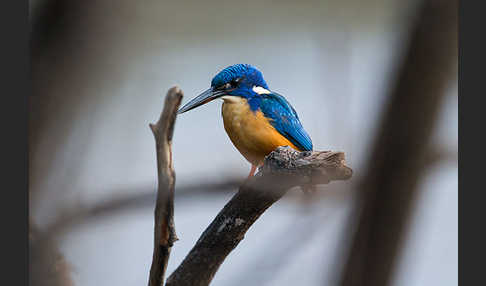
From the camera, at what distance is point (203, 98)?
221cm

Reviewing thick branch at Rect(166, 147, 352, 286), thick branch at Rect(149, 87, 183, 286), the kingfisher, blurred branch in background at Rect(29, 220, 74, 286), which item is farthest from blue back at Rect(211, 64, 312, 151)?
blurred branch in background at Rect(29, 220, 74, 286)

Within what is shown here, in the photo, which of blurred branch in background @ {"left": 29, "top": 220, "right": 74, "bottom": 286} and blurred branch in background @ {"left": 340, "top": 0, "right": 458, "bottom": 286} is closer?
blurred branch in background @ {"left": 340, "top": 0, "right": 458, "bottom": 286}

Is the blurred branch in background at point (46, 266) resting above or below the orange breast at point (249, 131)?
below

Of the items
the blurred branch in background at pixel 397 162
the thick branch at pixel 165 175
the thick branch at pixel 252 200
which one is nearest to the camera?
the blurred branch in background at pixel 397 162

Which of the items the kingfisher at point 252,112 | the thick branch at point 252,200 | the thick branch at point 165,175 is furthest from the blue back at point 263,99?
the thick branch at point 165,175

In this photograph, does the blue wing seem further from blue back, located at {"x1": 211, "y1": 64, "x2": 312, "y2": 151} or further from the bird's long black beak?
the bird's long black beak

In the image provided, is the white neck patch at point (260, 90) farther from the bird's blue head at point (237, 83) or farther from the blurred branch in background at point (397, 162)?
the blurred branch in background at point (397, 162)

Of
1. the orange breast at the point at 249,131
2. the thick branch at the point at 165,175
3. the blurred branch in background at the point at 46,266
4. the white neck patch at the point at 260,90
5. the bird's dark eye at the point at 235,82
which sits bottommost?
the blurred branch in background at the point at 46,266

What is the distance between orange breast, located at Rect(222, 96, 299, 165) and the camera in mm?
2186

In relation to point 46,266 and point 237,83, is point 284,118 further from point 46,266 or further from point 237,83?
point 46,266

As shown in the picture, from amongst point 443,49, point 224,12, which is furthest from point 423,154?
point 224,12

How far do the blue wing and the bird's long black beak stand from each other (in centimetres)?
17

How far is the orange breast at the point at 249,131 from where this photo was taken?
219 cm

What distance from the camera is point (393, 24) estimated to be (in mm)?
2164
